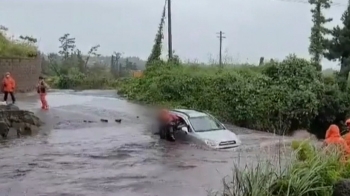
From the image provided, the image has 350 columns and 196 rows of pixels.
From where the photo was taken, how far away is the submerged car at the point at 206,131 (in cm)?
2280

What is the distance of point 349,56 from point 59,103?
22.8 meters

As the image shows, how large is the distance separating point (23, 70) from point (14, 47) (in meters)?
2.09

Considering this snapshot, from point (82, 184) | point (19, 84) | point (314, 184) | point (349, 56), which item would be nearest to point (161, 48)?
point (19, 84)

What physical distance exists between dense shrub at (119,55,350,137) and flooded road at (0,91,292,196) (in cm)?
502

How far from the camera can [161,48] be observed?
4816 centimetres

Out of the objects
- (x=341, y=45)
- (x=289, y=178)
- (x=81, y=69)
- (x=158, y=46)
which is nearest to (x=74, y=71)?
(x=81, y=69)

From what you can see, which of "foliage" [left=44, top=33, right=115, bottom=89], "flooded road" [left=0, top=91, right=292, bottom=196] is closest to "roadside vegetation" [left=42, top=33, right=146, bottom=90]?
"foliage" [left=44, top=33, right=115, bottom=89]

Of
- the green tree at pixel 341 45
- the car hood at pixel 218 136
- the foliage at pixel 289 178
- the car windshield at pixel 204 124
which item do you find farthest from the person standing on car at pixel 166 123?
the green tree at pixel 341 45

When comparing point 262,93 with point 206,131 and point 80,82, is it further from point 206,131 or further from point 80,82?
point 80,82

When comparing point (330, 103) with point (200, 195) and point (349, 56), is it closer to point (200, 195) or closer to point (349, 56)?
point (349, 56)

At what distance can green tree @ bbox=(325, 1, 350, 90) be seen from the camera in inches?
1864

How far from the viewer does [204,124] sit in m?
24.6

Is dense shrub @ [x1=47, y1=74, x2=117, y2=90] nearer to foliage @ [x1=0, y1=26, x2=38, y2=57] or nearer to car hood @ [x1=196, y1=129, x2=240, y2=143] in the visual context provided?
foliage @ [x1=0, y1=26, x2=38, y2=57]

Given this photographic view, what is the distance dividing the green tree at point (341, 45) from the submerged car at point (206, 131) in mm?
24116
